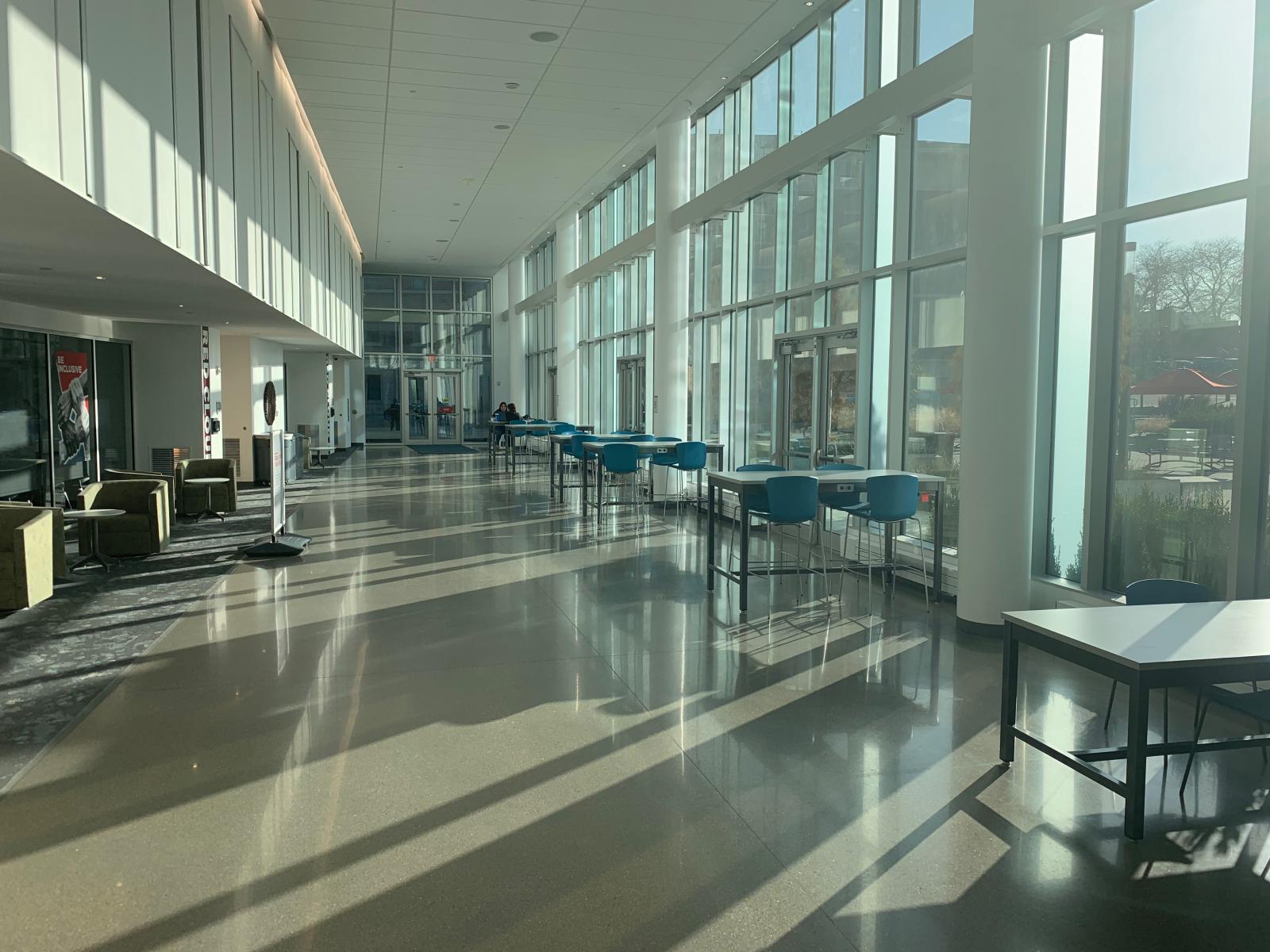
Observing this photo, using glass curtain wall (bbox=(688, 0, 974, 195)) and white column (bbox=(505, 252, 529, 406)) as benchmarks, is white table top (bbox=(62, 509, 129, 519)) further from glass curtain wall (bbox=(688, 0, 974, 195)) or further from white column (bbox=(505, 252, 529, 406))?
white column (bbox=(505, 252, 529, 406))

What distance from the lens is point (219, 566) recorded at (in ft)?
27.5

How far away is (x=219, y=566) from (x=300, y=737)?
4744 millimetres

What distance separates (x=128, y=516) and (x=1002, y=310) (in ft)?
25.1

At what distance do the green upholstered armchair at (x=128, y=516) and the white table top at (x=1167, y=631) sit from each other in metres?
7.75

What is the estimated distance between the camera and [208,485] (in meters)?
11.5

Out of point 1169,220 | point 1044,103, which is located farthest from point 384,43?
point 1169,220

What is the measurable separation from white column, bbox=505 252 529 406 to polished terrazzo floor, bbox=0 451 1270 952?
21263 mm

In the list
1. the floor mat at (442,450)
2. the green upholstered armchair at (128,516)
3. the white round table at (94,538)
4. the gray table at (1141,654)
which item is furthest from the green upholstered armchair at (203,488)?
the floor mat at (442,450)

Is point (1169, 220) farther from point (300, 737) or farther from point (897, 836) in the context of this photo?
point (300, 737)

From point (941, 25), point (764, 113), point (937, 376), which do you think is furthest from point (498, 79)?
point (937, 376)

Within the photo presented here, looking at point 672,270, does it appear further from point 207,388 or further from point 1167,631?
point 1167,631

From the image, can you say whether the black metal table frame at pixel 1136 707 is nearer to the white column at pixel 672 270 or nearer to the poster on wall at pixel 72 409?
the white column at pixel 672 270

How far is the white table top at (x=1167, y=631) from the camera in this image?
310 centimetres

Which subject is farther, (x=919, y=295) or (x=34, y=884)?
(x=919, y=295)
